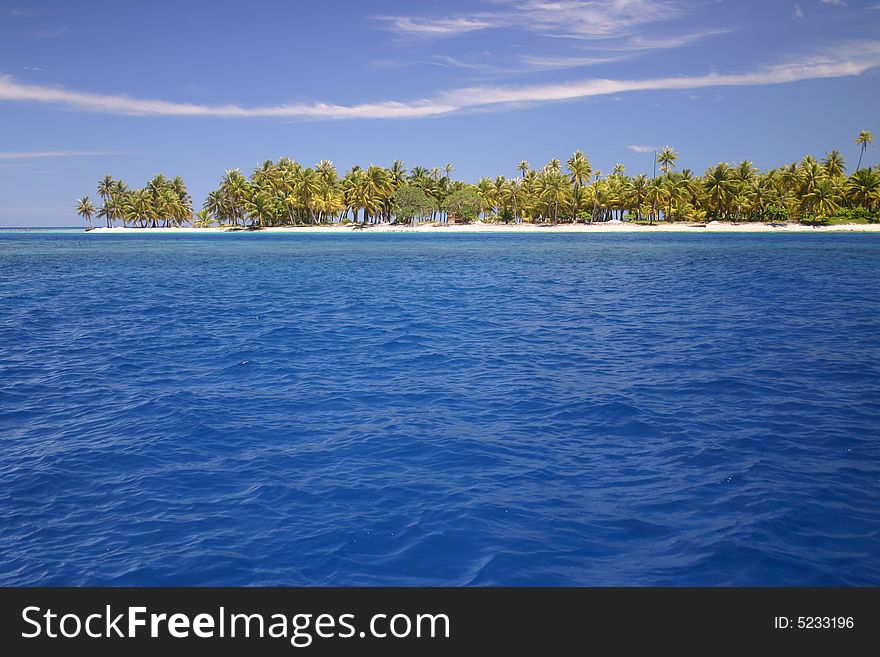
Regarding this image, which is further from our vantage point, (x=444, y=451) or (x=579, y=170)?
(x=579, y=170)

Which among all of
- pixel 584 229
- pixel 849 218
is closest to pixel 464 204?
pixel 584 229

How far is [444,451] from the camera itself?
10.4 m

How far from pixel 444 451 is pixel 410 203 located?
13773cm

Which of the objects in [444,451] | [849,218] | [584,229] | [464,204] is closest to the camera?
[444,451]

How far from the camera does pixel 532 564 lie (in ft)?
23.0

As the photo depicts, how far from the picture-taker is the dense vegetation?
4798 inches

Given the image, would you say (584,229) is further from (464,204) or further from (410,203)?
(410,203)

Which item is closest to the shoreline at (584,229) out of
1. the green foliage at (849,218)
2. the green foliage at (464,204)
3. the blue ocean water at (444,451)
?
the green foliage at (849,218)

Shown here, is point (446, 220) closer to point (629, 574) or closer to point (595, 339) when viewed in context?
point (595, 339)

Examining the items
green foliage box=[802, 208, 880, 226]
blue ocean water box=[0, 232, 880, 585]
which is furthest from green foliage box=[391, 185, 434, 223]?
blue ocean water box=[0, 232, 880, 585]

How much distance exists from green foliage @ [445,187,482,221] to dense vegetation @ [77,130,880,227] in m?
0.24

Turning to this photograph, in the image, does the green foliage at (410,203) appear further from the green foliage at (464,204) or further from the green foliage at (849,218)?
the green foliage at (849,218)

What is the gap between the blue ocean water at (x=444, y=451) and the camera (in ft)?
23.4
